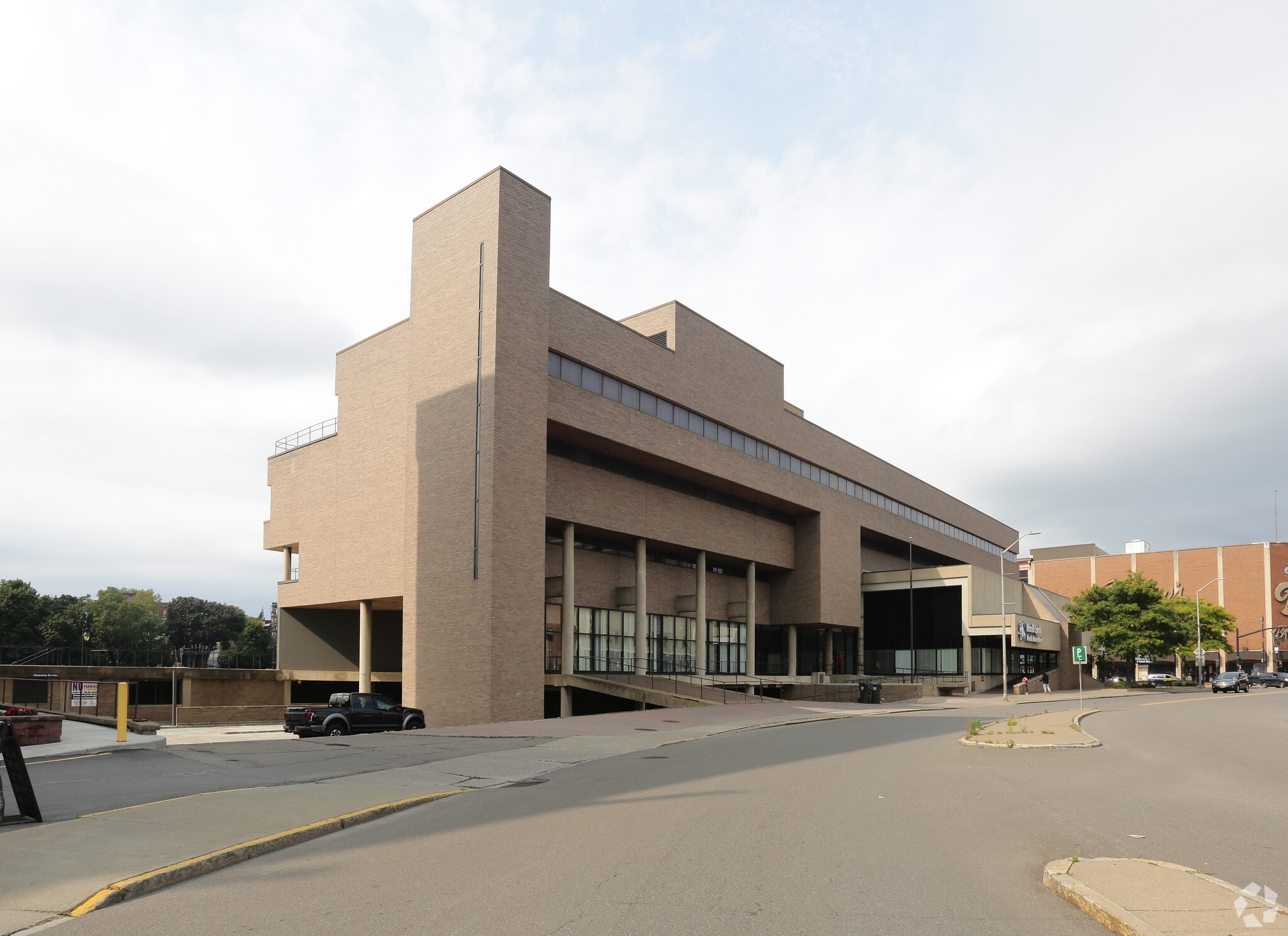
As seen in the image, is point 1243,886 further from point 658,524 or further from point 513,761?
point 658,524

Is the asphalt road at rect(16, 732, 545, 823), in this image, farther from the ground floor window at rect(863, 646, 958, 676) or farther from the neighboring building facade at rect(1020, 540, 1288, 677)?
the neighboring building facade at rect(1020, 540, 1288, 677)

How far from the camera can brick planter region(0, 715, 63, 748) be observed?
1850 cm

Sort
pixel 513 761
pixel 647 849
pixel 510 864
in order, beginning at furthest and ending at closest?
pixel 513 761, pixel 647 849, pixel 510 864

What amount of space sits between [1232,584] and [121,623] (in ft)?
452

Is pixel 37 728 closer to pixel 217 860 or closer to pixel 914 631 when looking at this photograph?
pixel 217 860

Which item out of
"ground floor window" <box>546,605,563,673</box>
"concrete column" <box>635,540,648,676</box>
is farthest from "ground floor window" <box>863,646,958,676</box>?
"ground floor window" <box>546,605,563,673</box>

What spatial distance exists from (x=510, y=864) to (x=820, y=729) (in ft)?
73.1

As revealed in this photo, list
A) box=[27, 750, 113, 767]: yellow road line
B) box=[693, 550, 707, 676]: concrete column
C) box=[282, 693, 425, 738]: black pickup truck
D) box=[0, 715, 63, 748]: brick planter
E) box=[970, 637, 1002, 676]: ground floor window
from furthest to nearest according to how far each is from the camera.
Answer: box=[970, 637, 1002, 676]: ground floor window < box=[693, 550, 707, 676]: concrete column < box=[282, 693, 425, 738]: black pickup truck < box=[0, 715, 63, 748]: brick planter < box=[27, 750, 113, 767]: yellow road line

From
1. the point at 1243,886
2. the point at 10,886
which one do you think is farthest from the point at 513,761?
the point at 1243,886

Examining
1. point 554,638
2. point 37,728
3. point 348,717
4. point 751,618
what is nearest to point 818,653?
point 751,618

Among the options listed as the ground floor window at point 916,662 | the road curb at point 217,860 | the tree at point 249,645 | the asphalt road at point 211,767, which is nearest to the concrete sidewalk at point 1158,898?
the road curb at point 217,860

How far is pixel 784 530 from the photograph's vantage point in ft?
206

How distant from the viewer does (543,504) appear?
38.2 m

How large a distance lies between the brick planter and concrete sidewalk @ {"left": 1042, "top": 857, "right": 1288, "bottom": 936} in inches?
745
